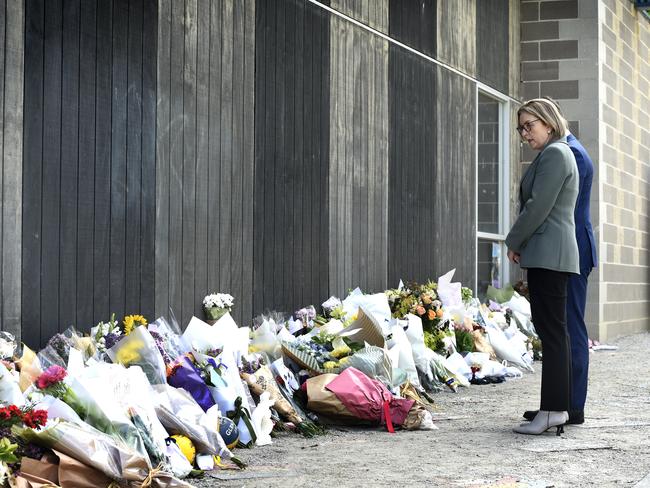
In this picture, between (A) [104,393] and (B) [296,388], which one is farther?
(B) [296,388]

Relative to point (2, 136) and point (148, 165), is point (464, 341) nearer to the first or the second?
point (148, 165)

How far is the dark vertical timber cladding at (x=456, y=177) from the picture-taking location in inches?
396

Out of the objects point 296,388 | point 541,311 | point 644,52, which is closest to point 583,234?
point 541,311

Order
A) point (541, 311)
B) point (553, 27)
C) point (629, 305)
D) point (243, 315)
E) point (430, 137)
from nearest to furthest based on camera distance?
point (541, 311) < point (243, 315) < point (430, 137) < point (553, 27) < point (629, 305)

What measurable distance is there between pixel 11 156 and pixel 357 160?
12.5ft

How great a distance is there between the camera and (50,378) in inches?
166

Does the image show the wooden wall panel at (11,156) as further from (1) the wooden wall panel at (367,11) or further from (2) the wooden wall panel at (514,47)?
(2) the wooden wall panel at (514,47)

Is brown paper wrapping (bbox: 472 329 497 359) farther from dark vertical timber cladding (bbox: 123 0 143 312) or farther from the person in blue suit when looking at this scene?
dark vertical timber cladding (bbox: 123 0 143 312)

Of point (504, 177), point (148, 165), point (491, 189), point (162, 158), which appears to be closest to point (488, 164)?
point (491, 189)

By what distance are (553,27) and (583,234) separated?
24.1 feet

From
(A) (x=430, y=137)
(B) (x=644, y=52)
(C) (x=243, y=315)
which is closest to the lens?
(C) (x=243, y=315)

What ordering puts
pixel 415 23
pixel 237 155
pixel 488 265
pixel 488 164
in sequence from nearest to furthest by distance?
pixel 237 155, pixel 415 23, pixel 488 265, pixel 488 164

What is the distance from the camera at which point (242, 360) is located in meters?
5.72

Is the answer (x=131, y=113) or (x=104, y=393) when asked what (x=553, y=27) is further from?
(x=104, y=393)
